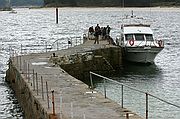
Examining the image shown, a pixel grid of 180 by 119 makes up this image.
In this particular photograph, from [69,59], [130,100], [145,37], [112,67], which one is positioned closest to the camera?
[130,100]

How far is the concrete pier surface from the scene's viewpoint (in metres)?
18.6

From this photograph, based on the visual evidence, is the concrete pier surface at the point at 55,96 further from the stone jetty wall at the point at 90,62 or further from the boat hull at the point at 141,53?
the boat hull at the point at 141,53

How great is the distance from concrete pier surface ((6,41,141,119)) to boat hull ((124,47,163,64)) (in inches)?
488

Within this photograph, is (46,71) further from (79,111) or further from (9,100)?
(79,111)

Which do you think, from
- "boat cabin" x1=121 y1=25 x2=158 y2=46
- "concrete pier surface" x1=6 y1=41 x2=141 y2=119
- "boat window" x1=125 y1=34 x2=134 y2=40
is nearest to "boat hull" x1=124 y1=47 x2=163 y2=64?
"boat cabin" x1=121 y1=25 x2=158 y2=46

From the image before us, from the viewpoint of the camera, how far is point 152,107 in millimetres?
26625

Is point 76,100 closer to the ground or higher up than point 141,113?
higher up

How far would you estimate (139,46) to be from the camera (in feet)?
144

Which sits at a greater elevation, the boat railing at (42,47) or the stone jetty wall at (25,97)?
the stone jetty wall at (25,97)

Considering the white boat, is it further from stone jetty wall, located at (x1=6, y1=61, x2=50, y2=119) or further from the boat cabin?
stone jetty wall, located at (x1=6, y1=61, x2=50, y2=119)

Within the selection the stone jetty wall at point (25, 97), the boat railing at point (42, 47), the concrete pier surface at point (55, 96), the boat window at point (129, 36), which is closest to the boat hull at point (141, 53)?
the boat window at point (129, 36)

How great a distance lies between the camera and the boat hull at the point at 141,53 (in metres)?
43.8

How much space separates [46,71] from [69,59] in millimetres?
7048

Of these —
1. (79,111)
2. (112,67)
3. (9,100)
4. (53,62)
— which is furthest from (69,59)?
(79,111)
